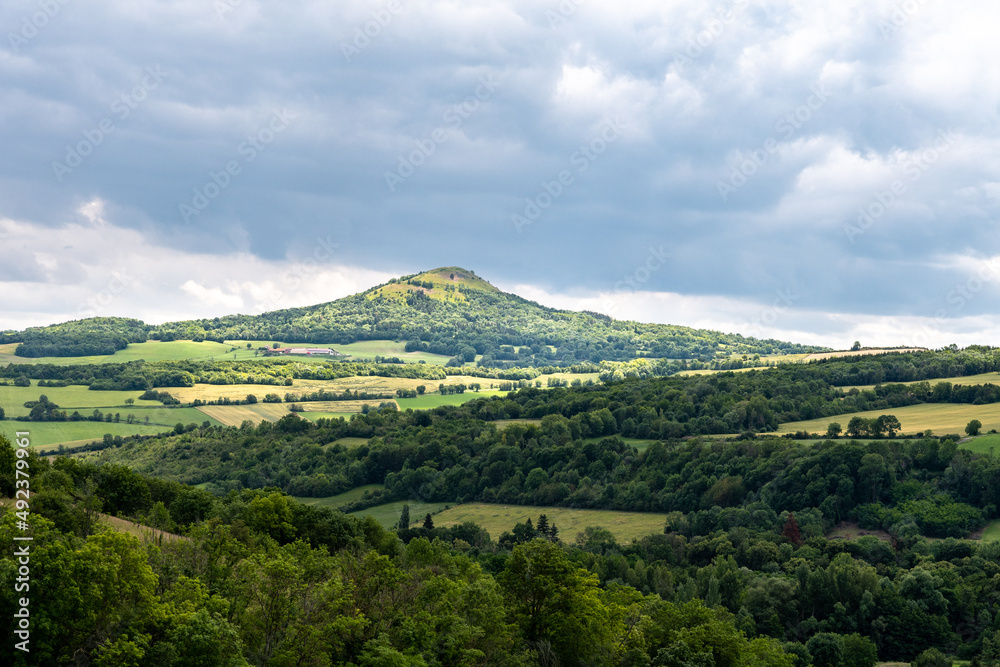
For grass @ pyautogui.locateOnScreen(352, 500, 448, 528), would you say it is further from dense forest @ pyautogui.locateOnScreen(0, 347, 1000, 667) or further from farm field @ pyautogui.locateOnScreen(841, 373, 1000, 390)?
farm field @ pyautogui.locateOnScreen(841, 373, 1000, 390)

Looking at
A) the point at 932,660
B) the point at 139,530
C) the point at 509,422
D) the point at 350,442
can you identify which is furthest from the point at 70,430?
the point at 932,660

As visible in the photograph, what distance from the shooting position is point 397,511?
467ft

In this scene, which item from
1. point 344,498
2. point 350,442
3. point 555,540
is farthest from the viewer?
point 350,442

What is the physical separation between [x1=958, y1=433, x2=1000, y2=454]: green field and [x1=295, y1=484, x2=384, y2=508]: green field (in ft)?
304

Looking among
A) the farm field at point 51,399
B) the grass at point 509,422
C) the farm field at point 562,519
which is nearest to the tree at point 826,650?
the farm field at point 562,519

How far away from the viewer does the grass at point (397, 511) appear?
444ft

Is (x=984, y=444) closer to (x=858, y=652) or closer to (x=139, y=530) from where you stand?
(x=858, y=652)

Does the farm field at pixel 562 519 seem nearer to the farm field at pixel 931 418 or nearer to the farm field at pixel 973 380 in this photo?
the farm field at pixel 931 418

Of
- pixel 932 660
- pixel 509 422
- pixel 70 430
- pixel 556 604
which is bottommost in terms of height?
pixel 932 660

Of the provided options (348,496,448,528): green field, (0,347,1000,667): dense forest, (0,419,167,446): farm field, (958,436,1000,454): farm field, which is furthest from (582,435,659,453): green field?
(0,419,167,446): farm field

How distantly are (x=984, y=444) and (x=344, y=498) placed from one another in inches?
3877

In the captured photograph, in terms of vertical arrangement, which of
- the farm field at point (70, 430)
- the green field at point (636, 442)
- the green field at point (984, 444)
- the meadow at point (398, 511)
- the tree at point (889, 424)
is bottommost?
the meadow at point (398, 511)

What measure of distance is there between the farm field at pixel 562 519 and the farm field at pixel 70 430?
224ft

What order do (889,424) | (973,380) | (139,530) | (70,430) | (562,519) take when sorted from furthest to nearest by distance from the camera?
(70,430), (973,380), (889,424), (562,519), (139,530)
